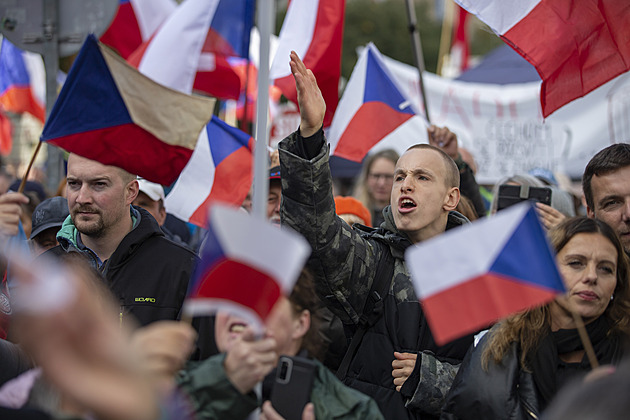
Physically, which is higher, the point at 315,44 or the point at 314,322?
the point at 315,44

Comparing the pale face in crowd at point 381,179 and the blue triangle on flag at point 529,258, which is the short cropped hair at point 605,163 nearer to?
the blue triangle on flag at point 529,258

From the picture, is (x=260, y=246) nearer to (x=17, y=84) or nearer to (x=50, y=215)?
(x=50, y=215)

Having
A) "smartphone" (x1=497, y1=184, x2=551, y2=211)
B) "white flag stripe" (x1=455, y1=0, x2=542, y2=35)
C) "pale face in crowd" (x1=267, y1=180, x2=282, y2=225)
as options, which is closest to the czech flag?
"pale face in crowd" (x1=267, y1=180, x2=282, y2=225)

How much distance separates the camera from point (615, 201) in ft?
11.5

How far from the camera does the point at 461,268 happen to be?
2.10m

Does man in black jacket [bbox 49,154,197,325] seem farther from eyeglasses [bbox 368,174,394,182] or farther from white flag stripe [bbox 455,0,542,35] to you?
eyeglasses [bbox 368,174,394,182]

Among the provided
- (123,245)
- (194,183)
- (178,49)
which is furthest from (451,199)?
(178,49)

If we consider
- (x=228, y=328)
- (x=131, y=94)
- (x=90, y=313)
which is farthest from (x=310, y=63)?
(x=90, y=313)

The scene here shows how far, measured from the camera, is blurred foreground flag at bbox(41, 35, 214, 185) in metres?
4.02

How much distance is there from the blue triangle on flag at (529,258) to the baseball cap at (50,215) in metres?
2.86

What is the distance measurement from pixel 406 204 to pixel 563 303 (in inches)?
32.6

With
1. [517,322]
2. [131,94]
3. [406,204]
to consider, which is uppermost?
[131,94]

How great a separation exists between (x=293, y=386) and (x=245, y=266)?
0.63 m

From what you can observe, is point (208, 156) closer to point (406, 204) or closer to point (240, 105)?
point (406, 204)
